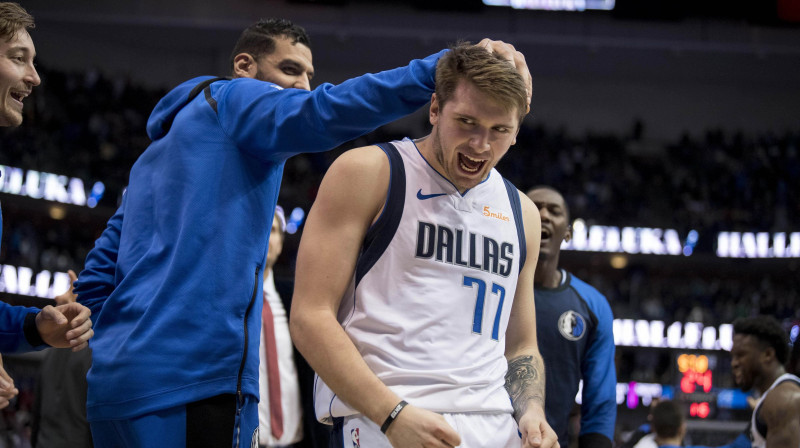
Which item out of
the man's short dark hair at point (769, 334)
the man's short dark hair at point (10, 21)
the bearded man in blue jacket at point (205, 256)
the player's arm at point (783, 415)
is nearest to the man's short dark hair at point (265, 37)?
the bearded man in blue jacket at point (205, 256)

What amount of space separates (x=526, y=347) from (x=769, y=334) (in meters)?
4.22

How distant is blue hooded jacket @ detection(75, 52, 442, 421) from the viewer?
2.18 metres

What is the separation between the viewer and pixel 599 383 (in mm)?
4328

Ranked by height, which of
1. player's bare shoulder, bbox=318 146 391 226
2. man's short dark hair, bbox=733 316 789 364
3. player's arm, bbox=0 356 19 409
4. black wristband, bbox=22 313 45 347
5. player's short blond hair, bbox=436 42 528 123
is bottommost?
man's short dark hair, bbox=733 316 789 364

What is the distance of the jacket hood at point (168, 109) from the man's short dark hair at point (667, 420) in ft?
16.9

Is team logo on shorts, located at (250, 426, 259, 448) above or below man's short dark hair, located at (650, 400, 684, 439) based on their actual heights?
above

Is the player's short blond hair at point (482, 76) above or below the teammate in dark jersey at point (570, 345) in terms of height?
above

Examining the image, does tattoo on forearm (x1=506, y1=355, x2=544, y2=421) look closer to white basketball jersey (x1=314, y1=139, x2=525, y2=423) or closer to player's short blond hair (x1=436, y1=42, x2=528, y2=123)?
white basketball jersey (x1=314, y1=139, x2=525, y2=423)

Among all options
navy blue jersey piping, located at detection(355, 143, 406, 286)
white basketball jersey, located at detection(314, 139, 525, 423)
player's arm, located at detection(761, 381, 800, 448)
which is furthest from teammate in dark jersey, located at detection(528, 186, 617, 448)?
navy blue jersey piping, located at detection(355, 143, 406, 286)

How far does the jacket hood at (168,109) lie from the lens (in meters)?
2.57

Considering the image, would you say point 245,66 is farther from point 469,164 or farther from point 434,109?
point 469,164

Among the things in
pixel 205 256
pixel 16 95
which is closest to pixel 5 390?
pixel 205 256

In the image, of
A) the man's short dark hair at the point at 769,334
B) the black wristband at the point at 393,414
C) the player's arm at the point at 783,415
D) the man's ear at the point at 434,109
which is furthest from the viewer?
the man's short dark hair at the point at 769,334

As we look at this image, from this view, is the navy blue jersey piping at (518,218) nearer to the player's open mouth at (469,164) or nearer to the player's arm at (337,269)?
the player's open mouth at (469,164)
